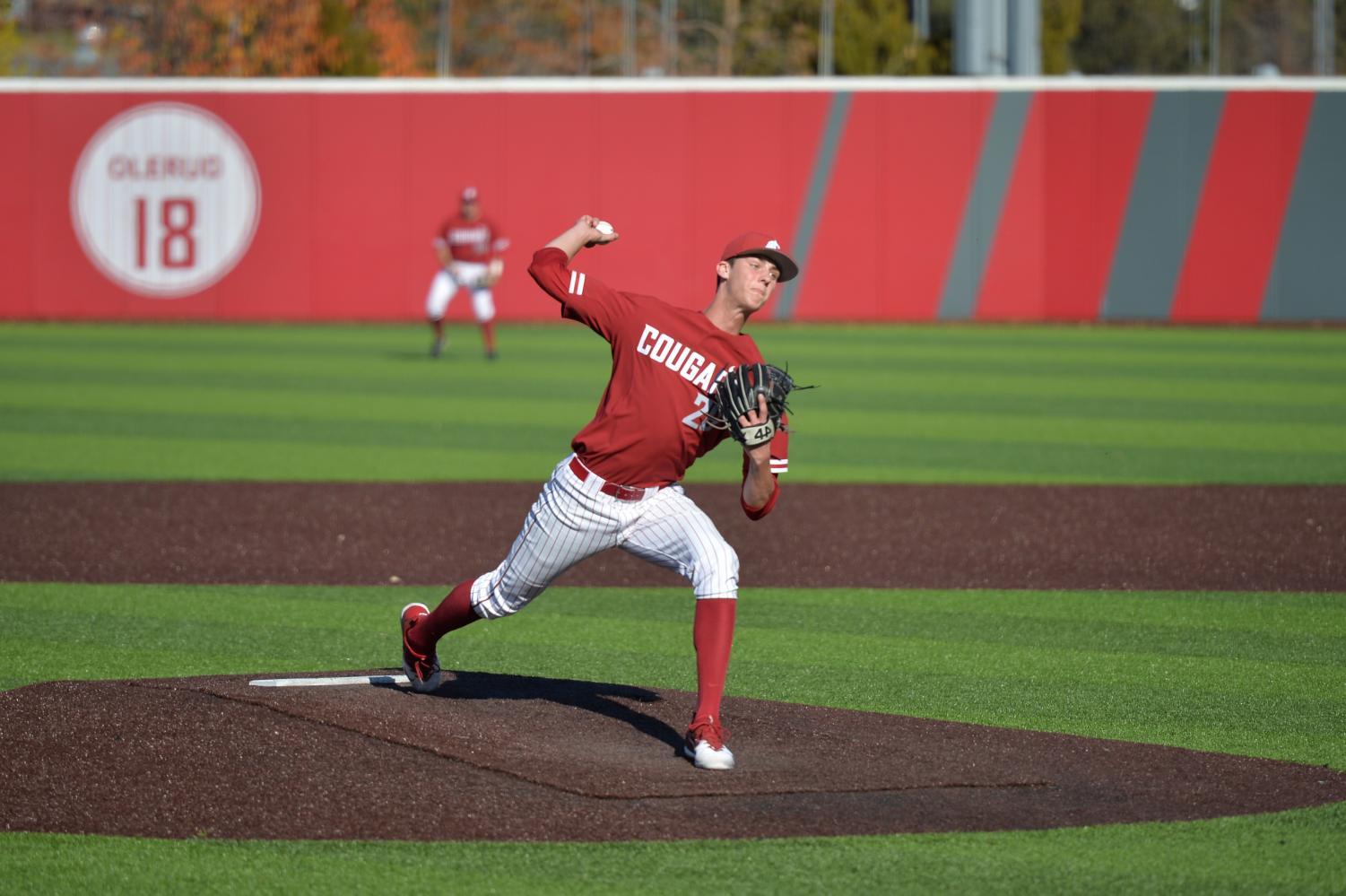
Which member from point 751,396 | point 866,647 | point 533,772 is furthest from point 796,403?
point 533,772

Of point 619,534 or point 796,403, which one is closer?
Answer: point 619,534

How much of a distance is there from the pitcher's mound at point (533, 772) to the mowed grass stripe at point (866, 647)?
0.57 m

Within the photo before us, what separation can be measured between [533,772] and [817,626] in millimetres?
3187

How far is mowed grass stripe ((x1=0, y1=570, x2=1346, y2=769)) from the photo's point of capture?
701 centimetres

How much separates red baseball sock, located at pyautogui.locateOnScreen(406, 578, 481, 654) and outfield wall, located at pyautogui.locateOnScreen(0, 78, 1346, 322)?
22.7 m

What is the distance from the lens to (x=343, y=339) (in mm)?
26781

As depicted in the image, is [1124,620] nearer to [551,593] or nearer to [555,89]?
[551,593]

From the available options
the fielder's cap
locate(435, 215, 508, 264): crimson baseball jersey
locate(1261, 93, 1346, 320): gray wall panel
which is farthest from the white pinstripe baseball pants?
locate(1261, 93, 1346, 320): gray wall panel

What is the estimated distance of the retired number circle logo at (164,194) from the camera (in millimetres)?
29438

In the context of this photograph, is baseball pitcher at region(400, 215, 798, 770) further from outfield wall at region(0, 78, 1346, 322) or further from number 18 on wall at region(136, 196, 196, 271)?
number 18 on wall at region(136, 196, 196, 271)

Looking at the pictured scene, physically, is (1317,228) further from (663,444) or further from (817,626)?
(663,444)

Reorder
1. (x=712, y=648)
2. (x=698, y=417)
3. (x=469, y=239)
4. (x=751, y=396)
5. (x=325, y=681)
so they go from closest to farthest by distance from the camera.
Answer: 1. (x=751, y=396)
2. (x=712, y=648)
3. (x=698, y=417)
4. (x=325, y=681)
5. (x=469, y=239)

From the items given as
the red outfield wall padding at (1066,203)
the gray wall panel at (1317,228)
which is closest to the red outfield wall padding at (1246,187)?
the gray wall panel at (1317,228)

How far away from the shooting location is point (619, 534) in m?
6.27
